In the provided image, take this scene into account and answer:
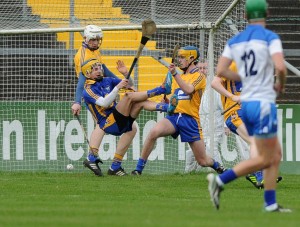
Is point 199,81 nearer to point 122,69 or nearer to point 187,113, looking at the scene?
point 187,113

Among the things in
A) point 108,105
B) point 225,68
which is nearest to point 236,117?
point 108,105

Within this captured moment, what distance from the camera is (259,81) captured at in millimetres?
9508

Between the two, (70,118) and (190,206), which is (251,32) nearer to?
(190,206)

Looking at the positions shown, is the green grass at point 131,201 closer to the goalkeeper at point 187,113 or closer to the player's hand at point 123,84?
the goalkeeper at point 187,113

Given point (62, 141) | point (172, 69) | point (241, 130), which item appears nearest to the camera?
point (241, 130)

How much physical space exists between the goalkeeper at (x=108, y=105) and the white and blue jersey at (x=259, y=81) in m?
6.34

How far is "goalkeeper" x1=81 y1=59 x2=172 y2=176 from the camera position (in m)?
15.9

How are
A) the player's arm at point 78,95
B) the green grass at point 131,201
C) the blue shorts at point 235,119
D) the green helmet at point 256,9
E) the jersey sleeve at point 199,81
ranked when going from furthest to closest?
1. the player's arm at point 78,95
2. the jersey sleeve at point 199,81
3. the blue shorts at point 235,119
4. the green helmet at point 256,9
5. the green grass at point 131,201

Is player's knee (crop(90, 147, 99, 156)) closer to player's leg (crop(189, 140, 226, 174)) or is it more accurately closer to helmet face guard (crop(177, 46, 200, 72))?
player's leg (crop(189, 140, 226, 174))

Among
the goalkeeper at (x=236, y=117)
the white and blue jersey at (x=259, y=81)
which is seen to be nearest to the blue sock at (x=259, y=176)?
the goalkeeper at (x=236, y=117)

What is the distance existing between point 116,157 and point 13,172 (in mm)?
2243

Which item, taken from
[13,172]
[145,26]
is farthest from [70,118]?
[145,26]

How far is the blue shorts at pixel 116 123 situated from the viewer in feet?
52.2

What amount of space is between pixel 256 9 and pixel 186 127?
20.4 feet
